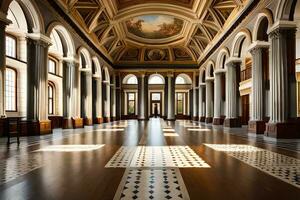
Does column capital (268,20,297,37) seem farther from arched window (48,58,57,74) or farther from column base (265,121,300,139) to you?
arched window (48,58,57,74)

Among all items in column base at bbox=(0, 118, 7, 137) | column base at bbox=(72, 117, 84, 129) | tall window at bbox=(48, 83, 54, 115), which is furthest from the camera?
tall window at bbox=(48, 83, 54, 115)

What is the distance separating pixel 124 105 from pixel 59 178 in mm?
36942

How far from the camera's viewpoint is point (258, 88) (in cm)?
1337

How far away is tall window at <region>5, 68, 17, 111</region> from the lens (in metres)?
15.9

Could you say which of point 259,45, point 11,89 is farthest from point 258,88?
point 11,89

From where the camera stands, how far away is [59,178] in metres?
4.40

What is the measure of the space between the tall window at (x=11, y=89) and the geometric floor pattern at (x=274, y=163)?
14.1 m

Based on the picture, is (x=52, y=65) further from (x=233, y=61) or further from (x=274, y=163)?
(x=274, y=163)

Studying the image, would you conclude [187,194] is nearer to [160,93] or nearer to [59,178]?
[59,178]

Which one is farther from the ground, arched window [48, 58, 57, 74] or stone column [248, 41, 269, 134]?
arched window [48, 58, 57, 74]

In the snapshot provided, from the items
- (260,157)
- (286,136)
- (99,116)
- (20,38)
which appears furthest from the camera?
(99,116)

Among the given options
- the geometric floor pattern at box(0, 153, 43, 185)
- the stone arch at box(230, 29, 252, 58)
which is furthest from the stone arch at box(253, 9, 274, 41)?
the geometric floor pattern at box(0, 153, 43, 185)

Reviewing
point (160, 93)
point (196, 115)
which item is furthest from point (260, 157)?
point (160, 93)

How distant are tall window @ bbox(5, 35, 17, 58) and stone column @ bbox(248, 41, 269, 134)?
46.4ft
